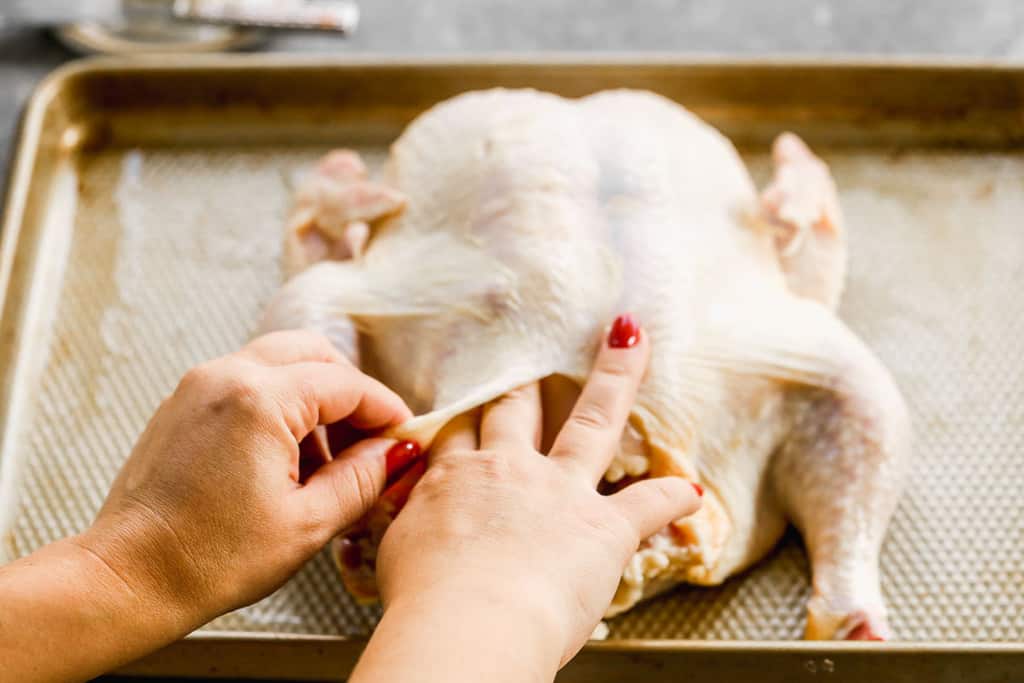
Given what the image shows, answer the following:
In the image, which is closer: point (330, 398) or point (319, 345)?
point (330, 398)

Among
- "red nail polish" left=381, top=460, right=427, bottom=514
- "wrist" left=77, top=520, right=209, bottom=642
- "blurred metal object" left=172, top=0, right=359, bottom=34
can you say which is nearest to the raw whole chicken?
"red nail polish" left=381, top=460, right=427, bottom=514

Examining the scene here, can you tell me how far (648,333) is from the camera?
45.9 inches

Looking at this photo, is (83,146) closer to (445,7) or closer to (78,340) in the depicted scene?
(78,340)

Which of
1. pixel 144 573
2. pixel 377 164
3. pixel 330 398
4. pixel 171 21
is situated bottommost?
pixel 144 573

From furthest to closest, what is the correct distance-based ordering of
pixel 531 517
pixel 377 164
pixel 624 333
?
pixel 377 164 → pixel 624 333 → pixel 531 517

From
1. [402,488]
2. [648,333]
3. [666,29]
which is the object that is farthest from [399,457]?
[666,29]

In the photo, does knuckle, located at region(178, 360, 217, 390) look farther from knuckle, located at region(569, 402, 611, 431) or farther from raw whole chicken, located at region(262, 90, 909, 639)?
knuckle, located at region(569, 402, 611, 431)

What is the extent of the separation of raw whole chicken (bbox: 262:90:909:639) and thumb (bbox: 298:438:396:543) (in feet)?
0.13

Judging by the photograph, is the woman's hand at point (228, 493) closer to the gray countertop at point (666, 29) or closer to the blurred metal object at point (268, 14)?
the blurred metal object at point (268, 14)

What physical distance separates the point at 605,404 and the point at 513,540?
0.74ft

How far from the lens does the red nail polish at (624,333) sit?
44.3 inches

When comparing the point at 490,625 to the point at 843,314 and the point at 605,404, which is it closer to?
the point at 605,404

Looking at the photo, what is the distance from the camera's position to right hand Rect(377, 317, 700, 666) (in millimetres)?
851

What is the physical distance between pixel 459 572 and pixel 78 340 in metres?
0.85
